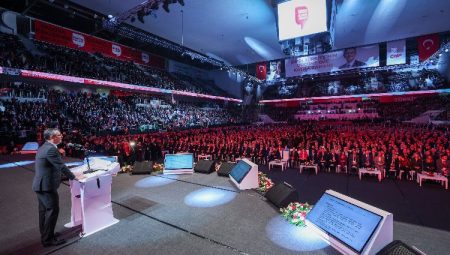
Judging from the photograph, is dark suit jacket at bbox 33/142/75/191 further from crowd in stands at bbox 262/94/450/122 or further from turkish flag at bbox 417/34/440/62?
crowd in stands at bbox 262/94/450/122

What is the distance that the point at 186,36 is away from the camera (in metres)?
18.1

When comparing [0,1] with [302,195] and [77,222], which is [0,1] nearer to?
[77,222]

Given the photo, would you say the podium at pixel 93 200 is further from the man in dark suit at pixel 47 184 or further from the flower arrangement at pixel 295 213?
the flower arrangement at pixel 295 213

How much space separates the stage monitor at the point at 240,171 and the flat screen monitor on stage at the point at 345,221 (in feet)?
6.69

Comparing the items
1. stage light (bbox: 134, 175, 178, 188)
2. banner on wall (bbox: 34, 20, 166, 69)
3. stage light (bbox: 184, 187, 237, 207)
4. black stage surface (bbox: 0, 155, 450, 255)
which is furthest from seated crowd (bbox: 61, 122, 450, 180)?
banner on wall (bbox: 34, 20, 166, 69)

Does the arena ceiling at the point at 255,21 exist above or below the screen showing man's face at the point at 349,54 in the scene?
above

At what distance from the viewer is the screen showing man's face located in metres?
21.6

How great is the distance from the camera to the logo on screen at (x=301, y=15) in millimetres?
9070

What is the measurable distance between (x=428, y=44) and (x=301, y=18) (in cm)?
1669

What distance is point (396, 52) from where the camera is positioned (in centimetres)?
2005

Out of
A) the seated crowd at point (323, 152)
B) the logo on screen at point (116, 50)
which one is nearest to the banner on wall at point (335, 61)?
the seated crowd at point (323, 152)

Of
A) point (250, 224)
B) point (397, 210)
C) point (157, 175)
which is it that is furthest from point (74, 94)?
point (397, 210)

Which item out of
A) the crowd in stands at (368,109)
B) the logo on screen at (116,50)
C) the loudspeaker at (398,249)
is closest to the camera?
the loudspeaker at (398,249)

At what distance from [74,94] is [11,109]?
4722mm
